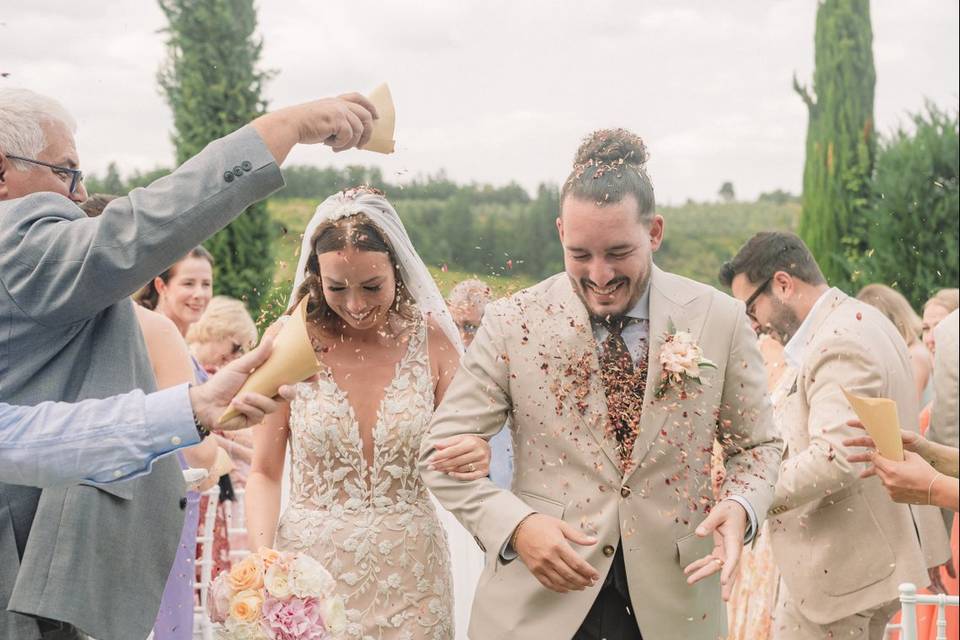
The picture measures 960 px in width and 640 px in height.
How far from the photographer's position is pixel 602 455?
2840 mm

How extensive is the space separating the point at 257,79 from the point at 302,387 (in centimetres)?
852

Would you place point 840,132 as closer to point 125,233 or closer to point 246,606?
point 246,606

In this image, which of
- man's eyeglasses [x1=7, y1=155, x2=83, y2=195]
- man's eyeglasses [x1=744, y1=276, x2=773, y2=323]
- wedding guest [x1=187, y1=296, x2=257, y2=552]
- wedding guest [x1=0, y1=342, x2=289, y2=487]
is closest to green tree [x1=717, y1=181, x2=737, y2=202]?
wedding guest [x1=187, y1=296, x2=257, y2=552]

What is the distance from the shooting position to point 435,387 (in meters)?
3.79

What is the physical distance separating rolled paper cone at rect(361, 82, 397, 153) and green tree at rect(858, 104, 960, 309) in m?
8.74

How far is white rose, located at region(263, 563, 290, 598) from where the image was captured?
2887 mm

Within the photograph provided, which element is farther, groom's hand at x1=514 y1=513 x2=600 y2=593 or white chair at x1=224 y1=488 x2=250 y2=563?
white chair at x1=224 y1=488 x2=250 y2=563

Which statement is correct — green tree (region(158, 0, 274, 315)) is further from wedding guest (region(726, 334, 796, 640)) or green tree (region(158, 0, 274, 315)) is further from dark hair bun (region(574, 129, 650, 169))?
dark hair bun (region(574, 129, 650, 169))

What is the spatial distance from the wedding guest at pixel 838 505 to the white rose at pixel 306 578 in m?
1.92

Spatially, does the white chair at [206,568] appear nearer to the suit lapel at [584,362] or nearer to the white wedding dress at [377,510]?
the white wedding dress at [377,510]

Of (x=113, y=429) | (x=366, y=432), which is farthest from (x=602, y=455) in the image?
(x=113, y=429)

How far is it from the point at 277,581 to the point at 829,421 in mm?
2255

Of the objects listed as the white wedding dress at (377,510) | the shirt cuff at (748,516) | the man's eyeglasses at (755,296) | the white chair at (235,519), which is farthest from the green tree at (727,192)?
the shirt cuff at (748,516)

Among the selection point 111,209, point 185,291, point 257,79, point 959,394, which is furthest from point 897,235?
point 111,209
